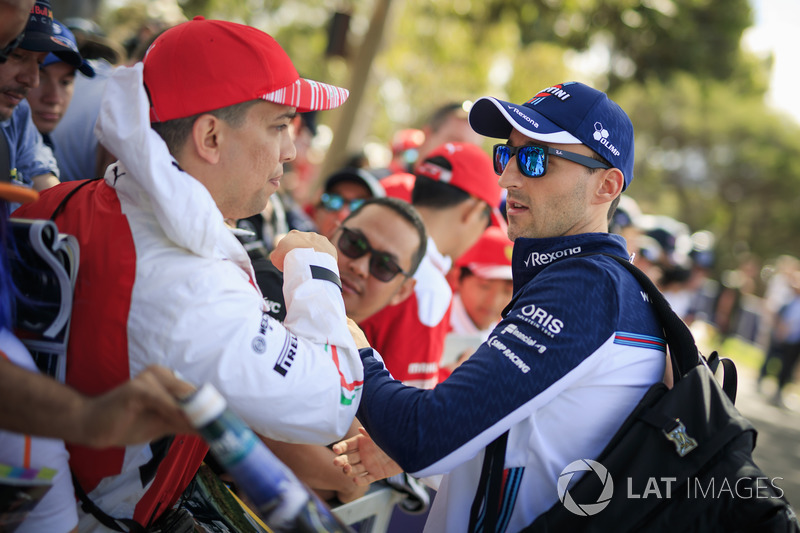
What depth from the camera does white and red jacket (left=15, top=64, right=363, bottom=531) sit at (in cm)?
155

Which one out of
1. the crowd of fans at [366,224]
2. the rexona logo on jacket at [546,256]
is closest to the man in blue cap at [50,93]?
the crowd of fans at [366,224]

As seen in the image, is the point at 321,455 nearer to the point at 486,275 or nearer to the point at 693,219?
the point at 486,275

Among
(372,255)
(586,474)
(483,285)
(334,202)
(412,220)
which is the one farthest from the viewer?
(334,202)

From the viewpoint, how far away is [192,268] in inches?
62.5

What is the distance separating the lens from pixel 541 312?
187 cm

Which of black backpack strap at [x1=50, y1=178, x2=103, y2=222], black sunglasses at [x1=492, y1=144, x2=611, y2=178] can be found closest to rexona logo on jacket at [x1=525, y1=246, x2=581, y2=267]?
black sunglasses at [x1=492, y1=144, x2=611, y2=178]

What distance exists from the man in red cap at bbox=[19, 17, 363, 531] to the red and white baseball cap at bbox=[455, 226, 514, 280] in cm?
285

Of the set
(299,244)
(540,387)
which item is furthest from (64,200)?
(540,387)

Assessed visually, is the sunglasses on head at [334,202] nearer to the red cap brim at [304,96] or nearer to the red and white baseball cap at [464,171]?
the red and white baseball cap at [464,171]

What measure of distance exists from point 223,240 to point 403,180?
366 cm

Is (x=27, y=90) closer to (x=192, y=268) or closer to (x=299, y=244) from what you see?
(x=299, y=244)

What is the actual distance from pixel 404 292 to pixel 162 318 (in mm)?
1881

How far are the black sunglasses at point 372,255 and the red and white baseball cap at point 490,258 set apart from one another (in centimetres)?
157

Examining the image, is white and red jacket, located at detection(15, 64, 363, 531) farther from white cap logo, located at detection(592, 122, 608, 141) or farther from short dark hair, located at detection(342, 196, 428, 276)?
short dark hair, located at detection(342, 196, 428, 276)
